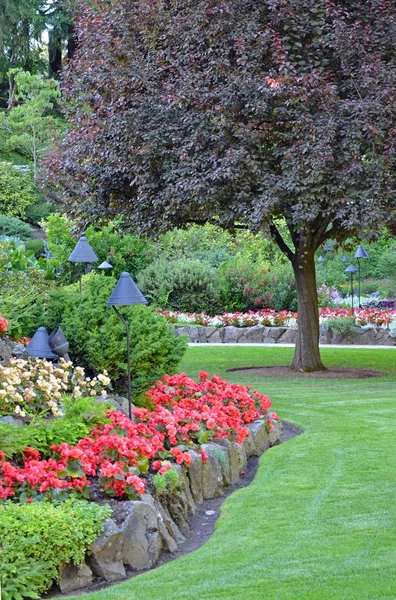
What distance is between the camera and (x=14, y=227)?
28.2 metres

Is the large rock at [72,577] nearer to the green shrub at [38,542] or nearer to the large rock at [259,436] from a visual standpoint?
the green shrub at [38,542]

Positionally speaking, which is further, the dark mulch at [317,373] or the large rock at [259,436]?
the dark mulch at [317,373]

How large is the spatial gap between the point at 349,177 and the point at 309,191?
1.82ft

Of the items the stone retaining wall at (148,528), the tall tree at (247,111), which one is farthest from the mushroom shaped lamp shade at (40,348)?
the tall tree at (247,111)

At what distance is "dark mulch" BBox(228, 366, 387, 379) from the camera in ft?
44.0

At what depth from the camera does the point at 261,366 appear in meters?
15.0

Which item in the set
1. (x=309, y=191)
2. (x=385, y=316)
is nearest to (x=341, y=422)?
(x=309, y=191)

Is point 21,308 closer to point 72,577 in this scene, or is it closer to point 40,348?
point 40,348

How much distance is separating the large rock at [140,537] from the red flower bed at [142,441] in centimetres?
24

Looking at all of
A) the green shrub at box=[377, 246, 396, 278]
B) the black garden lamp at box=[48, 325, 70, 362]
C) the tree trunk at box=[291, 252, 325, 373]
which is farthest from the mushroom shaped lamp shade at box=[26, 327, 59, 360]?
the green shrub at box=[377, 246, 396, 278]

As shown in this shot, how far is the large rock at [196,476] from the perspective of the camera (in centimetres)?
619

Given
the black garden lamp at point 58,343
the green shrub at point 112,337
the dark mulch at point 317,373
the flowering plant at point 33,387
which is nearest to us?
the flowering plant at point 33,387

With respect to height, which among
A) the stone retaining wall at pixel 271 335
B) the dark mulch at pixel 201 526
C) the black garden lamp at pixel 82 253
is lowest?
the dark mulch at pixel 201 526

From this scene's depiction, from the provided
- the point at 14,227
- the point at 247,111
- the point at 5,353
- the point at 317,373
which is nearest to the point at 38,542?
the point at 5,353
